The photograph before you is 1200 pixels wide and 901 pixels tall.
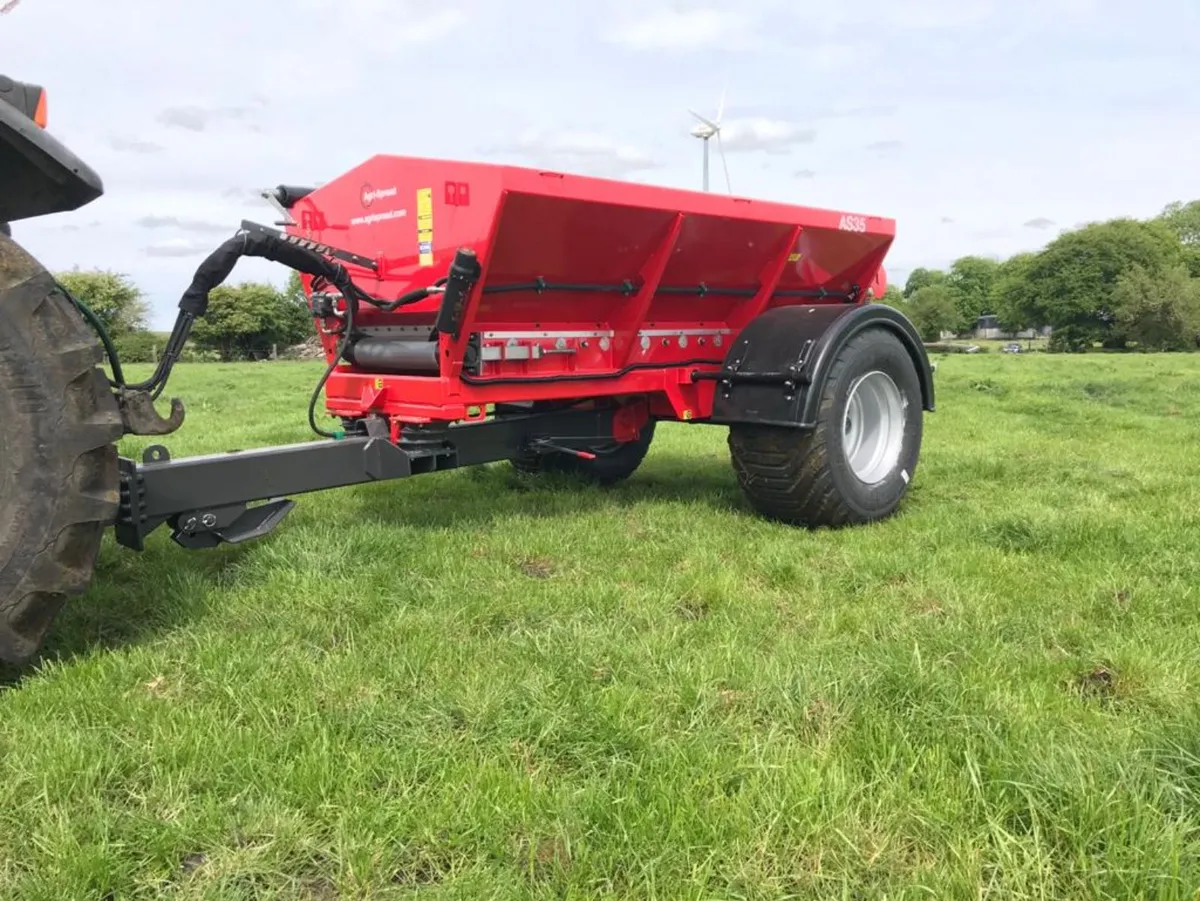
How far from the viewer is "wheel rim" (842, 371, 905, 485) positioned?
5.46 metres

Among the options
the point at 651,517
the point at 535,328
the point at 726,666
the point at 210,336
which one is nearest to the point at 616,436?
the point at 651,517

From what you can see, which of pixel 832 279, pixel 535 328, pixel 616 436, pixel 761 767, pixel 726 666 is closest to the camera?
pixel 761 767

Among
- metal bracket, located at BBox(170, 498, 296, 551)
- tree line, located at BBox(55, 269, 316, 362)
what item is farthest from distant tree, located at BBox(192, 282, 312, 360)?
metal bracket, located at BBox(170, 498, 296, 551)

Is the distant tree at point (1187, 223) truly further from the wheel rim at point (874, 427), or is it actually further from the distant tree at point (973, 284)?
the wheel rim at point (874, 427)

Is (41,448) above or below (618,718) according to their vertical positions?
above

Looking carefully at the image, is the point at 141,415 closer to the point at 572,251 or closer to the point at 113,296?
the point at 572,251

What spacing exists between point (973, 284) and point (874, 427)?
108 m

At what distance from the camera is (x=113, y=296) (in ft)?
149

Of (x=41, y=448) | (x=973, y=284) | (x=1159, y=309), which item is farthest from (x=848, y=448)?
(x=973, y=284)

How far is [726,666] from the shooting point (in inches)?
116

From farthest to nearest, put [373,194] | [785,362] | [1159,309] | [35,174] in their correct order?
[1159,309] < [785,362] < [373,194] < [35,174]

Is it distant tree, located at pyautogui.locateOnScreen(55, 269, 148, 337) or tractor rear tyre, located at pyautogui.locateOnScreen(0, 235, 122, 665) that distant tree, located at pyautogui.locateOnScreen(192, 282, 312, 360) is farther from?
tractor rear tyre, located at pyautogui.locateOnScreen(0, 235, 122, 665)

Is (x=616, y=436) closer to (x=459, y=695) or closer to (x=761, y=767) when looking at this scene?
(x=459, y=695)

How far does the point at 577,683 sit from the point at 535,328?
7.14 ft
